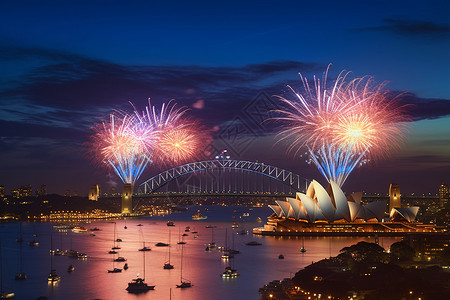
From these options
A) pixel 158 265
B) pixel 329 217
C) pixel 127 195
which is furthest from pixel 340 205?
pixel 127 195

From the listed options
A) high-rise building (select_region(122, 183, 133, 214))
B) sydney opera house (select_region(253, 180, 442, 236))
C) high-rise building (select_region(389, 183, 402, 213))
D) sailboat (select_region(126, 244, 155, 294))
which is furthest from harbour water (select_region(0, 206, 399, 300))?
Result: high-rise building (select_region(122, 183, 133, 214))

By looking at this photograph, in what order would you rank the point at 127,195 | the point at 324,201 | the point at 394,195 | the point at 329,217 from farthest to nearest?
the point at 127,195, the point at 394,195, the point at 329,217, the point at 324,201

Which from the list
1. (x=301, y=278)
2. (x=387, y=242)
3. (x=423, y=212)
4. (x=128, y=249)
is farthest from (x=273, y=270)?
(x=423, y=212)

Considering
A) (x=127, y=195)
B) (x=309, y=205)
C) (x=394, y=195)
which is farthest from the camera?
(x=127, y=195)

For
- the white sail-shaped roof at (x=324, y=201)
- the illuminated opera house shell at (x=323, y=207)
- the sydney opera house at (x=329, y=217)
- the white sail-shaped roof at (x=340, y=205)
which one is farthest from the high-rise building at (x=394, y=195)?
the white sail-shaped roof at (x=324, y=201)

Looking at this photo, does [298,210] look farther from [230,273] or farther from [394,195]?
[230,273]

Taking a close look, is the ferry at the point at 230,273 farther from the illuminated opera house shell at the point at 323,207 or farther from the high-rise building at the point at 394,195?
the high-rise building at the point at 394,195

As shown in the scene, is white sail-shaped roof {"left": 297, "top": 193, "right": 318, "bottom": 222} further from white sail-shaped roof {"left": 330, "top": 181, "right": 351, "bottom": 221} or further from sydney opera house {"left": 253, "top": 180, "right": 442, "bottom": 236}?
white sail-shaped roof {"left": 330, "top": 181, "right": 351, "bottom": 221}
